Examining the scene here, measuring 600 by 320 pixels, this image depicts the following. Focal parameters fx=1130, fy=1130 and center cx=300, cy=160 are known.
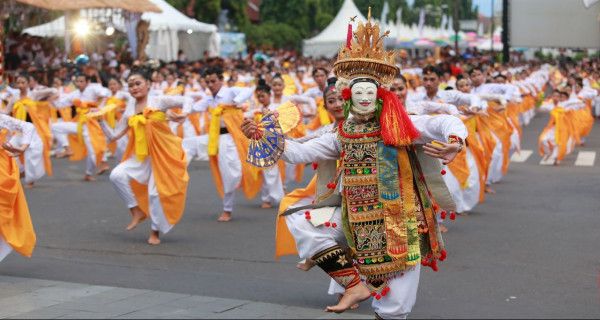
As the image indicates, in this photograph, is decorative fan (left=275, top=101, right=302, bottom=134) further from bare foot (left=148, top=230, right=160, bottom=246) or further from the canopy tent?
the canopy tent

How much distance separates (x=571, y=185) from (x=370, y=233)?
925 cm

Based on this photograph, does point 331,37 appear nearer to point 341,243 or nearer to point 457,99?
point 457,99

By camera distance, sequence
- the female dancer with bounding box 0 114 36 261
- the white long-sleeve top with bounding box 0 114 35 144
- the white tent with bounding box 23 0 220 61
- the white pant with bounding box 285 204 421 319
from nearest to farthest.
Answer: the white pant with bounding box 285 204 421 319 < the female dancer with bounding box 0 114 36 261 < the white long-sleeve top with bounding box 0 114 35 144 < the white tent with bounding box 23 0 220 61

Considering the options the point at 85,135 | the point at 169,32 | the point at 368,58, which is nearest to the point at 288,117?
the point at 368,58

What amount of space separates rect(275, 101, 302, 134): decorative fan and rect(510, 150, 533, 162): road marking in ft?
41.2

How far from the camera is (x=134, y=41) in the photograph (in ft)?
96.7

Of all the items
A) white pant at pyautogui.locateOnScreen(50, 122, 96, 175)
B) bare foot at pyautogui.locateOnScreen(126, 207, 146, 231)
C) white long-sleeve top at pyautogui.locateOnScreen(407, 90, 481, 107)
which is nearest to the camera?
bare foot at pyautogui.locateOnScreen(126, 207, 146, 231)

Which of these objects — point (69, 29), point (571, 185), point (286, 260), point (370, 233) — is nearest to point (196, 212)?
point (286, 260)

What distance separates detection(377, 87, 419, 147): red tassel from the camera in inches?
245

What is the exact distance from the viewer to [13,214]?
8.73m

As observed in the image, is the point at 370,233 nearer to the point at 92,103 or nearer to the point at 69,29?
the point at 92,103

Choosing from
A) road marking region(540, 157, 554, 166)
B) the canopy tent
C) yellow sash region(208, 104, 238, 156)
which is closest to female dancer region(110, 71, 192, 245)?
yellow sash region(208, 104, 238, 156)

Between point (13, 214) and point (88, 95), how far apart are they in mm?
8564

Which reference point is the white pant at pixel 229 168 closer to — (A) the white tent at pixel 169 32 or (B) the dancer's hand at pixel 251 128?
(B) the dancer's hand at pixel 251 128
